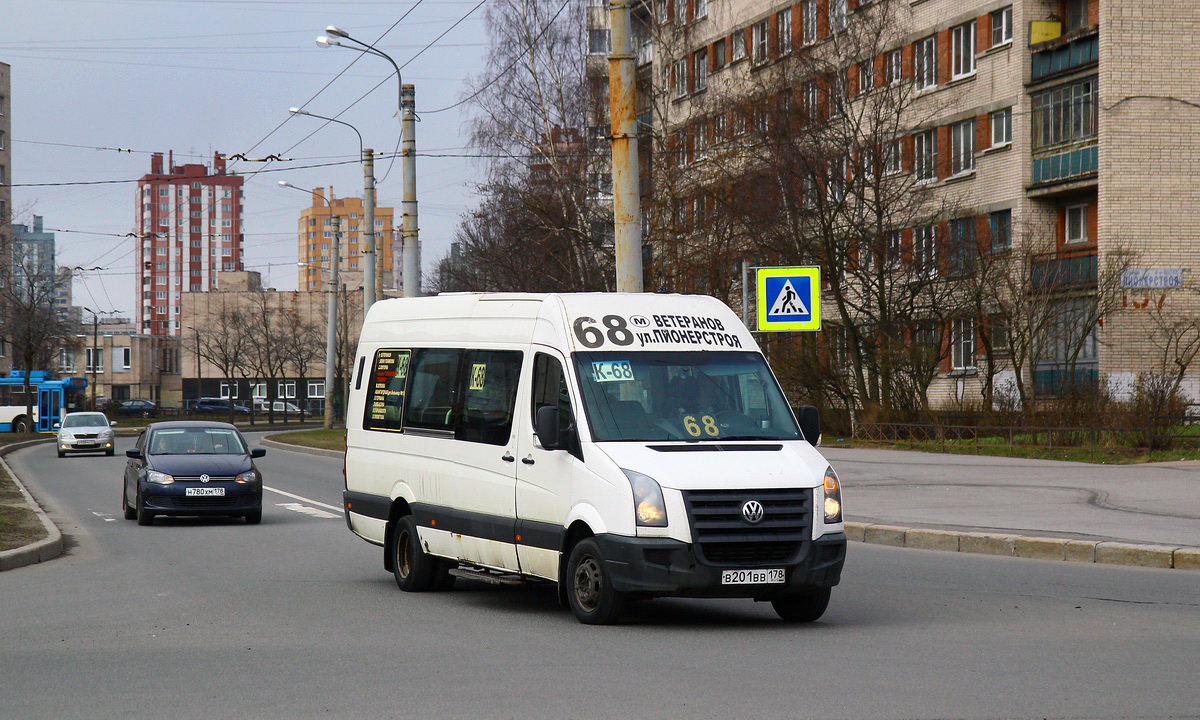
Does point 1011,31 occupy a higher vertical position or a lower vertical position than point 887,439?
higher

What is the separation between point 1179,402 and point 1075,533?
1419 cm

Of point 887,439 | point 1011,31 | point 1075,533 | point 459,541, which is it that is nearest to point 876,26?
point 1011,31

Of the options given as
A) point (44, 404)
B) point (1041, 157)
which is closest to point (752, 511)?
point (1041, 157)

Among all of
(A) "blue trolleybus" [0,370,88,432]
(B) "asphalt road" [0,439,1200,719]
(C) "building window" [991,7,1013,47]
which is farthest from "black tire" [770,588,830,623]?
(A) "blue trolleybus" [0,370,88,432]

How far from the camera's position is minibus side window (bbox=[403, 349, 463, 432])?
11.4m

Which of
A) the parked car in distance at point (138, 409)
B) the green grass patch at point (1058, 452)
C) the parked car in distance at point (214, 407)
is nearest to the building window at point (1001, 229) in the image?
the green grass patch at point (1058, 452)

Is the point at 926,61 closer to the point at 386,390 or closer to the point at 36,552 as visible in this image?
the point at 386,390

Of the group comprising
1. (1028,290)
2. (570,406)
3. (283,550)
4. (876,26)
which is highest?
(876,26)

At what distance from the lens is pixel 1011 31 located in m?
42.2

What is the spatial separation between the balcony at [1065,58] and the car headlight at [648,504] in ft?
112

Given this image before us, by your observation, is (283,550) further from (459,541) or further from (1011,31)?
(1011,31)

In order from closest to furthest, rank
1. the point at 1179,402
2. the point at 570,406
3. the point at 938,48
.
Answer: the point at 570,406, the point at 1179,402, the point at 938,48

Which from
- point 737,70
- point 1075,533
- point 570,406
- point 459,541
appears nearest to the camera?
point 570,406

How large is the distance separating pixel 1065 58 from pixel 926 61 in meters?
4.73
